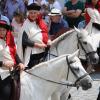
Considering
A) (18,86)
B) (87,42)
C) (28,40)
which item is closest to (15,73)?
(18,86)

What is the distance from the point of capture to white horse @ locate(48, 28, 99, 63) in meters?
8.52

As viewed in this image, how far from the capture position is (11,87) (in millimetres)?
6773

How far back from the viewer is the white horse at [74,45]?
336 inches

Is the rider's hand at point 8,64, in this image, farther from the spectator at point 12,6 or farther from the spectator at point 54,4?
the spectator at point 54,4

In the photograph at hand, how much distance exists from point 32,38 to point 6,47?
55.3 inches

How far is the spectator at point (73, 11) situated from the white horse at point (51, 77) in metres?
5.81

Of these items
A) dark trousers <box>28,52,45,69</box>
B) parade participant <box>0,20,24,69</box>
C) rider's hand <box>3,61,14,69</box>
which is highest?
parade participant <box>0,20,24,69</box>

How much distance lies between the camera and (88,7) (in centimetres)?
1005

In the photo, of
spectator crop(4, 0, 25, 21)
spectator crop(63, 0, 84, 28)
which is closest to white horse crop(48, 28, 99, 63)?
spectator crop(63, 0, 84, 28)

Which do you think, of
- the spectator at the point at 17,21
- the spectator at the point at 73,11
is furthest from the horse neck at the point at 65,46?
the spectator at the point at 73,11

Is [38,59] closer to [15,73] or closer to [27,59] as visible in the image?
[27,59]

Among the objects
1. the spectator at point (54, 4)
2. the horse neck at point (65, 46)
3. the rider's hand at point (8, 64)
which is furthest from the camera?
the spectator at point (54, 4)

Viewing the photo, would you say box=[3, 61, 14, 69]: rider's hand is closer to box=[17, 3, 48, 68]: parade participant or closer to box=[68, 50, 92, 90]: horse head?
box=[68, 50, 92, 90]: horse head

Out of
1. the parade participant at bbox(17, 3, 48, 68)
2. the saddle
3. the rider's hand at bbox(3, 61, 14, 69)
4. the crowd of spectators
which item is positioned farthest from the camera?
the crowd of spectators
